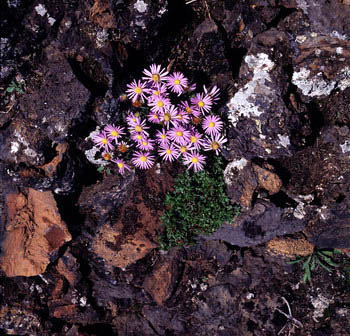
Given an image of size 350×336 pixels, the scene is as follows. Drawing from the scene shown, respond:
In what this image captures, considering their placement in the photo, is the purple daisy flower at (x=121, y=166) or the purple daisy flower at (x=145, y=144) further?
the purple daisy flower at (x=121, y=166)

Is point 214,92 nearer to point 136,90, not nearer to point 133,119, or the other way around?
point 136,90

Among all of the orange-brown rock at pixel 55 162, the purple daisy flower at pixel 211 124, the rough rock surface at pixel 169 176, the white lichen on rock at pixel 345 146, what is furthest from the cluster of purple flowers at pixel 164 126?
the white lichen on rock at pixel 345 146

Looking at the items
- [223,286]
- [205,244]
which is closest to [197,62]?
[205,244]

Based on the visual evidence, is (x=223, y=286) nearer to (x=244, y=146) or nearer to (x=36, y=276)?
(x=244, y=146)

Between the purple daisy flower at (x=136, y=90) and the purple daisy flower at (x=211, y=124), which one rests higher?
the purple daisy flower at (x=211, y=124)

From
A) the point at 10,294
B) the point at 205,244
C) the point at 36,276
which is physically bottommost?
the point at 10,294

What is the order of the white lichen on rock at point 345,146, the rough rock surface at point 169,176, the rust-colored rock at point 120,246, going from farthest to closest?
the rust-colored rock at point 120,246 < the white lichen on rock at point 345,146 < the rough rock surface at point 169,176

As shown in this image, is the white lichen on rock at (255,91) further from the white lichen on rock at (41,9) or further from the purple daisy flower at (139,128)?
the white lichen on rock at (41,9)
